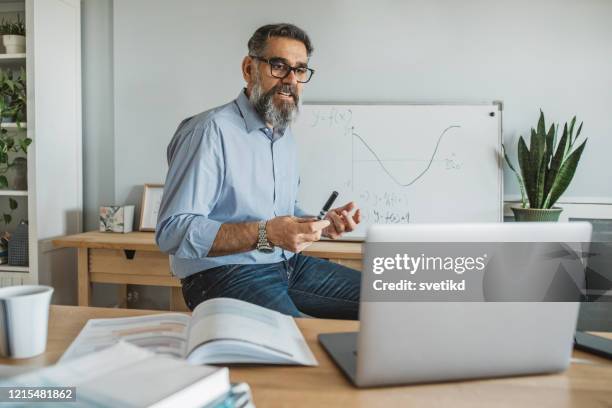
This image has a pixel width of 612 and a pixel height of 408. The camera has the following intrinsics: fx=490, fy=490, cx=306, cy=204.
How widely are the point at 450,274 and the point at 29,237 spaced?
2.44 metres

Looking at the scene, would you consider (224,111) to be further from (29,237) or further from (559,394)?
(29,237)

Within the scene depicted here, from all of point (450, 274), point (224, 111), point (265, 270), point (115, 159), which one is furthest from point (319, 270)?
point (115, 159)

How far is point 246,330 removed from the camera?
822mm

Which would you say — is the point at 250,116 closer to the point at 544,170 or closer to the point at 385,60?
the point at 385,60

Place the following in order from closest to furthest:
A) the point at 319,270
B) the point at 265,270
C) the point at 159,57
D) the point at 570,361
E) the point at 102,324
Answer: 1. the point at 570,361
2. the point at 102,324
3. the point at 265,270
4. the point at 319,270
5. the point at 159,57

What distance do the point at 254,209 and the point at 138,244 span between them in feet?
3.06

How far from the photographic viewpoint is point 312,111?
2.68m

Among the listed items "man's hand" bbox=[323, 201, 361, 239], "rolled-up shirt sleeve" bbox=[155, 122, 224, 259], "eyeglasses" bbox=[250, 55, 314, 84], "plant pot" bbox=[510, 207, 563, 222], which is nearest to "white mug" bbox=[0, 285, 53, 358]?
"rolled-up shirt sleeve" bbox=[155, 122, 224, 259]

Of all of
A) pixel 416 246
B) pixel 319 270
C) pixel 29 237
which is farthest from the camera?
pixel 29 237

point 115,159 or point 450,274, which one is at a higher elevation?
point 115,159

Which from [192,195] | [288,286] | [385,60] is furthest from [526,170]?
[192,195]

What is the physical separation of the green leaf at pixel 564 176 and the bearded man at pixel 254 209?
1292 millimetres

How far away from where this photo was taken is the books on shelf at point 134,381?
20.9 inches

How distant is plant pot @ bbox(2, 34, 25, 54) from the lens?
253cm
